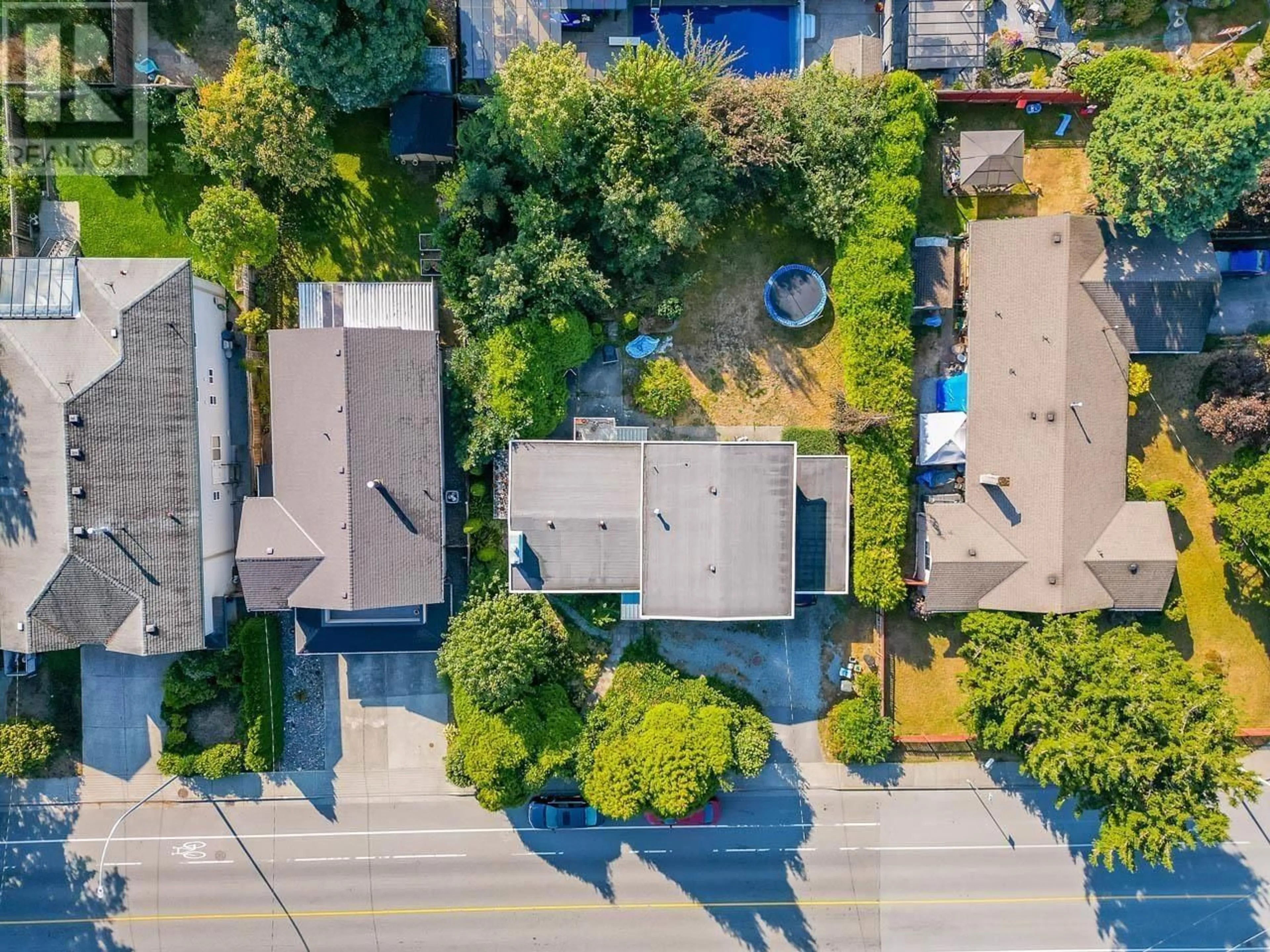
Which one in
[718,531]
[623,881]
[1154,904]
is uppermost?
[718,531]

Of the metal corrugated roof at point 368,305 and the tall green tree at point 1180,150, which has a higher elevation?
the tall green tree at point 1180,150

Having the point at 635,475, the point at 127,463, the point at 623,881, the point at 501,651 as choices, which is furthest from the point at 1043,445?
the point at 127,463

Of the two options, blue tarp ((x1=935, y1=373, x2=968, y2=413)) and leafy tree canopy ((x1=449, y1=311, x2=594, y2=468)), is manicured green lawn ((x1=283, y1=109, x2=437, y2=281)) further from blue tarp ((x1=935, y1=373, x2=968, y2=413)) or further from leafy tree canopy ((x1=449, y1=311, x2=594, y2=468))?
blue tarp ((x1=935, y1=373, x2=968, y2=413))

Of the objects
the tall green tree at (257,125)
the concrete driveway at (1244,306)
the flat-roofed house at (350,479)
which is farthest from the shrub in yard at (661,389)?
the concrete driveway at (1244,306)

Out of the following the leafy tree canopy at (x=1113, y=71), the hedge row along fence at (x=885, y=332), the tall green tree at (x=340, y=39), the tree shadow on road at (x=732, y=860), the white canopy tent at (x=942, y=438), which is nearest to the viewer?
the tall green tree at (x=340, y=39)

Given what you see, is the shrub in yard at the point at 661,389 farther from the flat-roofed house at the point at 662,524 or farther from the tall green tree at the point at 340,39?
the tall green tree at the point at 340,39

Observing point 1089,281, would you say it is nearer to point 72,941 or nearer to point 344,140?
point 344,140

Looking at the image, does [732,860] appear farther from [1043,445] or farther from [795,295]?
[795,295]
